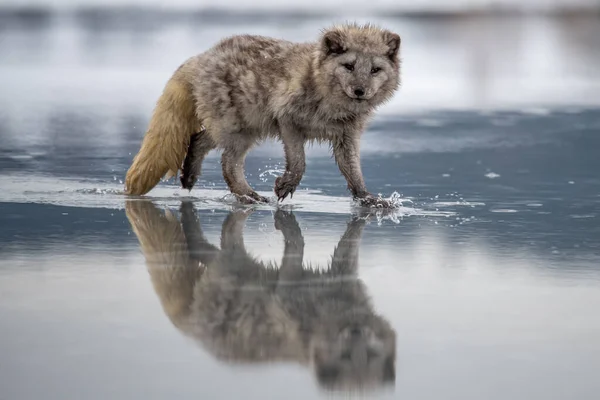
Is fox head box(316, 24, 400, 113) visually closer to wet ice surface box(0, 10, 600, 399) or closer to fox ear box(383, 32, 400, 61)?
fox ear box(383, 32, 400, 61)

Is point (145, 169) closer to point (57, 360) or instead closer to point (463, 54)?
point (57, 360)

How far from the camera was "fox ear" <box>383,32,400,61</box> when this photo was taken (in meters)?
8.98

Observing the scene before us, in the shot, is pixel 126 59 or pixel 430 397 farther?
pixel 126 59

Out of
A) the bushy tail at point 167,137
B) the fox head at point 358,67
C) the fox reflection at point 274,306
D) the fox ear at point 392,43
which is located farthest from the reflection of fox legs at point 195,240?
the fox ear at point 392,43

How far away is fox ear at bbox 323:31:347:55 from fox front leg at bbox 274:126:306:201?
2.44ft

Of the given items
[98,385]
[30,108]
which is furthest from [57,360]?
[30,108]

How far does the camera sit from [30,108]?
52.5ft

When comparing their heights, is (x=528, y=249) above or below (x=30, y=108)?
below

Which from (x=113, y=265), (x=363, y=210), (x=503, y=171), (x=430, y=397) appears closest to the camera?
(x=430, y=397)

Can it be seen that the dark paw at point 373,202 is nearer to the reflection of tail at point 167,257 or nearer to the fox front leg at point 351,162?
the fox front leg at point 351,162

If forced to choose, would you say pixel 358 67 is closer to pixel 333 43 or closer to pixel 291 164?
pixel 333 43

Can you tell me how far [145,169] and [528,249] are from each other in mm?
3785

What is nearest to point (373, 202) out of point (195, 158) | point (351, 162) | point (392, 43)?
point (351, 162)

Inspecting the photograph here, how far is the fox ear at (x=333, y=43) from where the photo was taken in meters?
8.89
